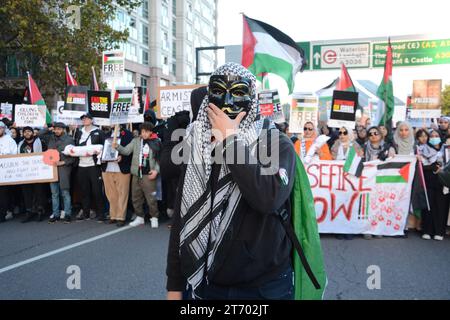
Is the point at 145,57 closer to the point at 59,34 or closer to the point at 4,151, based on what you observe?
the point at 59,34

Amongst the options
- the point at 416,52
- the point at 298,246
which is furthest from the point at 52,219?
the point at 416,52

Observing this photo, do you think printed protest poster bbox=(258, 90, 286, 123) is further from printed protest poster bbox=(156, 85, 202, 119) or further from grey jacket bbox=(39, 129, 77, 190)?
grey jacket bbox=(39, 129, 77, 190)

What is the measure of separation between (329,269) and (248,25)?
4.64m

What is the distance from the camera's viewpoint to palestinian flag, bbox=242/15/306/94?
282 inches

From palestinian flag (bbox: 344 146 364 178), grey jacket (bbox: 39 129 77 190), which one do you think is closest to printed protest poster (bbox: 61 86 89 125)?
grey jacket (bbox: 39 129 77 190)

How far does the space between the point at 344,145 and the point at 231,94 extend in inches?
244

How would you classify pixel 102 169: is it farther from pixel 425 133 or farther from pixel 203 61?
pixel 203 61

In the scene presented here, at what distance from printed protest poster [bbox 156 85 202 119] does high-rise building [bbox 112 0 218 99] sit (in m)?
28.8

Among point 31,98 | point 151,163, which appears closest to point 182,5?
point 31,98

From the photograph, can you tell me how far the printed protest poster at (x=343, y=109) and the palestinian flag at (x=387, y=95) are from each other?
664 mm

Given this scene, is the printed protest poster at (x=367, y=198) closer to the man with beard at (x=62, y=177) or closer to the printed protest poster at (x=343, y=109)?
the printed protest poster at (x=343, y=109)

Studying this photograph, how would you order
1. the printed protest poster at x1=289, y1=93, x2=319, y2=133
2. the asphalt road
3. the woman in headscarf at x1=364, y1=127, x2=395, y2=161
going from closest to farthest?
the asphalt road → the woman in headscarf at x1=364, y1=127, x2=395, y2=161 → the printed protest poster at x1=289, y1=93, x2=319, y2=133

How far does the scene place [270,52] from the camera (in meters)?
7.21

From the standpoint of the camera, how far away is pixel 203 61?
219 feet
